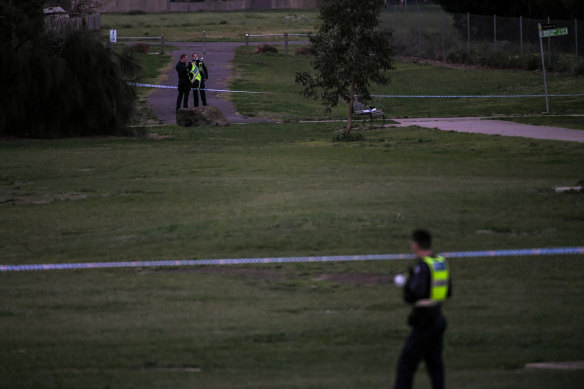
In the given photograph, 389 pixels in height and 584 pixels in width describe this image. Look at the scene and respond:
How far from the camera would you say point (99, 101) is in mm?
28156

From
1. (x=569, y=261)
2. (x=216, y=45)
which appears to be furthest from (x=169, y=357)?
(x=216, y=45)

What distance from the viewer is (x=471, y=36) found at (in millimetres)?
53438

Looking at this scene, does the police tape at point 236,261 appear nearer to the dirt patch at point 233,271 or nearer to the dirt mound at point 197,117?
the dirt patch at point 233,271

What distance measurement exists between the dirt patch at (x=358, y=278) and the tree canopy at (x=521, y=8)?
1590 inches

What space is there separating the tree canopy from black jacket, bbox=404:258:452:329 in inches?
1758

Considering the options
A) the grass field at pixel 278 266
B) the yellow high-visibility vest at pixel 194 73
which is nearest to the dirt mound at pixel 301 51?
the yellow high-visibility vest at pixel 194 73

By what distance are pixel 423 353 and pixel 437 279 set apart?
1.82ft

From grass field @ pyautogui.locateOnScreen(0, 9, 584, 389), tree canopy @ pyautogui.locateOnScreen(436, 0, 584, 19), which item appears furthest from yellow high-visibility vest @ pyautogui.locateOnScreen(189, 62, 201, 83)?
tree canopy @ pyautogui.locateOnScreen(436, 0, 584, 19)

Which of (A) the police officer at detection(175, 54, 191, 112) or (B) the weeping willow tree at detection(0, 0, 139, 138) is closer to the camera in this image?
(B) the weeping willow tree at detection(0, 0, 139, 138)

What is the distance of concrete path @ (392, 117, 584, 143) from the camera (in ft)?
83.1

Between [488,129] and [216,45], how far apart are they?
3555cm

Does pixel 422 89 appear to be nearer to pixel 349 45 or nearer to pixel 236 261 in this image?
pixel 349 45

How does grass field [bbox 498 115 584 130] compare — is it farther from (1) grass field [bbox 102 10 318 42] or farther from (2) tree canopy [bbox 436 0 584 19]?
(1) grass field [bbox 102 10 318 42]

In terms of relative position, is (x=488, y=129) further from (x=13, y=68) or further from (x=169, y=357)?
(x=169, y=357)
